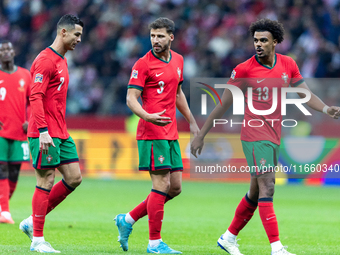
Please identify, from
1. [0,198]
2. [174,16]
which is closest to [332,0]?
[174,16]

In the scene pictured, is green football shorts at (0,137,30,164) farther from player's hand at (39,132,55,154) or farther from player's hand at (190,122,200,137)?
player's hand at (190,122,200,137)

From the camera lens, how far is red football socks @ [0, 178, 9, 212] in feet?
28.4

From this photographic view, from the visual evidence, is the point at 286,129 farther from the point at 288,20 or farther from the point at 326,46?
the point at 288,20

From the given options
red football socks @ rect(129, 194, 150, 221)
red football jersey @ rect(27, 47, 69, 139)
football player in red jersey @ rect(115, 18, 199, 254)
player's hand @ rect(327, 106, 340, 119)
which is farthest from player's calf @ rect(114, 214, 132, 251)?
player's hand @ rect(327, 106, 340, 119)

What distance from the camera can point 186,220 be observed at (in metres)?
9.55

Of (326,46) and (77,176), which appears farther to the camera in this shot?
(326,46)

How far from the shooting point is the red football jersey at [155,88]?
6.19 m

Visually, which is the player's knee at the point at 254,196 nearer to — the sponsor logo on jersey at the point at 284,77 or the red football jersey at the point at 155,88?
the red football jersey at the point at 155,88

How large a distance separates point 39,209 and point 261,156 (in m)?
2.42

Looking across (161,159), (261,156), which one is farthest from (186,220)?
(261,156)

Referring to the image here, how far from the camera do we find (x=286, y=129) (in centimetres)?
1498

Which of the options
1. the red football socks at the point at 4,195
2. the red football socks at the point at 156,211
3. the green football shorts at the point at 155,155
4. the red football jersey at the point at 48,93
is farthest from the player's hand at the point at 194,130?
the red football socks at the point at 4,195

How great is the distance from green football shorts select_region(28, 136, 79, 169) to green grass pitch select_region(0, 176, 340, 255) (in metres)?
0.92

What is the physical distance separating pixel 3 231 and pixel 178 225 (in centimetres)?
265
